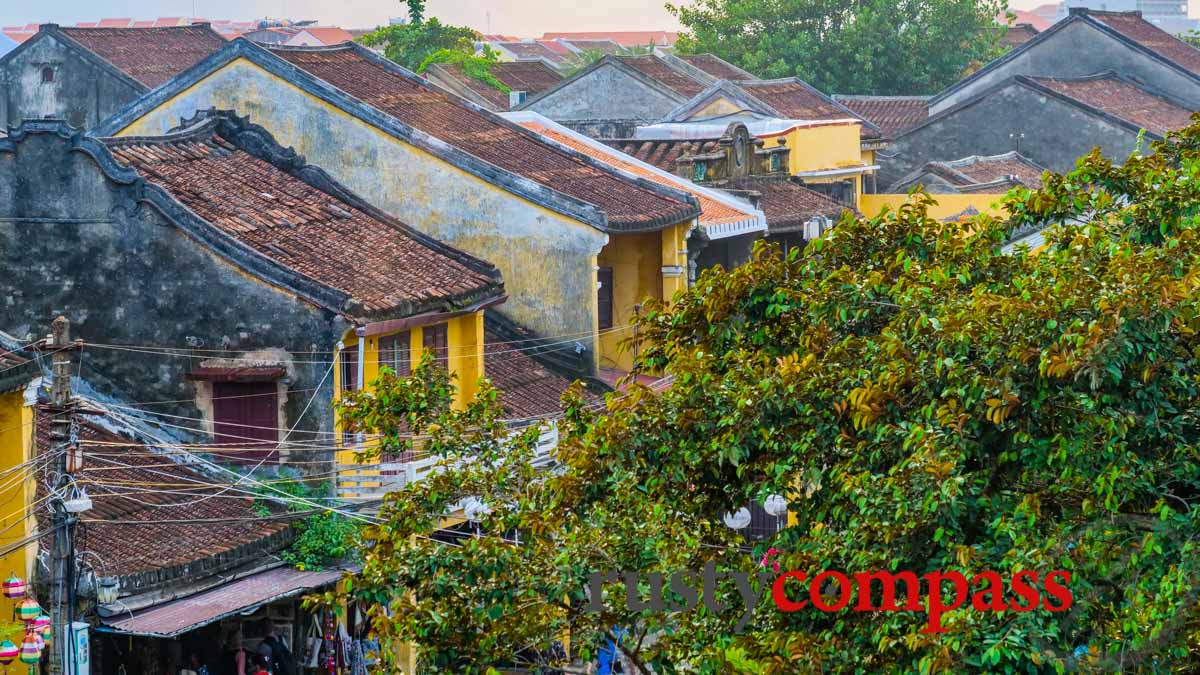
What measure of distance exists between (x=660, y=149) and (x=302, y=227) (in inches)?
507

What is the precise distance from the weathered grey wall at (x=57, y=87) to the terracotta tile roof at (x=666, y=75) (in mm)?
13509

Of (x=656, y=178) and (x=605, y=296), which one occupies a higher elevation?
(x=656, y=178)

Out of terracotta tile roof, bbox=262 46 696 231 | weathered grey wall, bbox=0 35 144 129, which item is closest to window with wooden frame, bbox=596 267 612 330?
terracotta tile roof, bbox=262 46 696 231

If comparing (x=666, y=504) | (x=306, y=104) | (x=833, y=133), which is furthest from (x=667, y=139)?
(x=666, y=504)

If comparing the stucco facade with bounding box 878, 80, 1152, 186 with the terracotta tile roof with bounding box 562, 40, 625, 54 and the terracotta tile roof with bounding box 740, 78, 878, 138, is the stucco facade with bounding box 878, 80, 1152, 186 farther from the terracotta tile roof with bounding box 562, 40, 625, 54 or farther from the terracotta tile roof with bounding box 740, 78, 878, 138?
the terracotta tile roof with bounding box 562, 40, 625, 54

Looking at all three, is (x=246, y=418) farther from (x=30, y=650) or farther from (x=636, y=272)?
(x=636, y=272)

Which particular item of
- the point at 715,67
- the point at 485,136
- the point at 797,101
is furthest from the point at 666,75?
the point at 485,136

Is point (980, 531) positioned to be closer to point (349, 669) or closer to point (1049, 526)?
point (1049, 526)

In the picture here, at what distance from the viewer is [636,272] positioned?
26984 mm

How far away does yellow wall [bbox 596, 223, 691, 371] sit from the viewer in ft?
86.5

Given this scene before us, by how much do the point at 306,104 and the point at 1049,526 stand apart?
55.5ft

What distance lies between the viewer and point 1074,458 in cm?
961

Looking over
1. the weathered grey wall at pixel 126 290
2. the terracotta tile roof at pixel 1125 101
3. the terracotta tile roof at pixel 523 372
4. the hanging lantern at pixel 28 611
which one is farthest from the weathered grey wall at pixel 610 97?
the hanging lantern at pixel 28 611

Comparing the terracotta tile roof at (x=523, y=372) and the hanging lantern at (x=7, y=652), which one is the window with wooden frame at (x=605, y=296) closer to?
the terracotta tile roof at (x=523, y=372)
